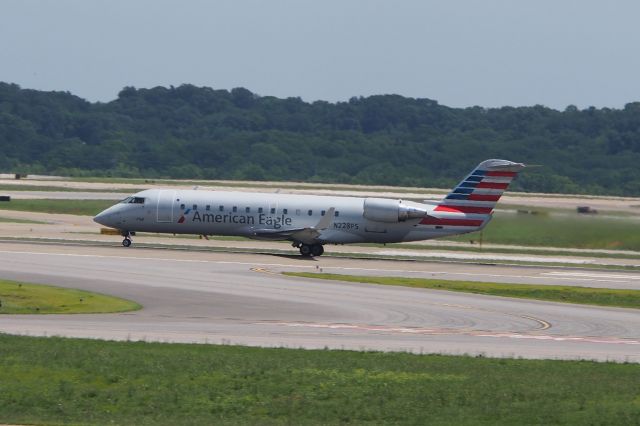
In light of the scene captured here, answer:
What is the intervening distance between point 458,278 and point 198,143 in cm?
13767

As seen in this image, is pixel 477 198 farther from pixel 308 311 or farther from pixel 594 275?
pixel 308 311

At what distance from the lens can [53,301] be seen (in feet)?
140

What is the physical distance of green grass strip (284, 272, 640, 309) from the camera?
50938mm

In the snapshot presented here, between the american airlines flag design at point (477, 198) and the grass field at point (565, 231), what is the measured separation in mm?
Result: 9480

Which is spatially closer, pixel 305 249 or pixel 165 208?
pixel 305 249

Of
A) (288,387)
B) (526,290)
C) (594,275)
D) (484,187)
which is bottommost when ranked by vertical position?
(288,387)

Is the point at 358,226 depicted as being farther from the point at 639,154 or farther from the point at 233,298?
the point at 639,154

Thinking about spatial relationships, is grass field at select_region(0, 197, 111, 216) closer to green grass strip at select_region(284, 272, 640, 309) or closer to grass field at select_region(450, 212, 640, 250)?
grass field at select_region(450, 212, 640, 250)

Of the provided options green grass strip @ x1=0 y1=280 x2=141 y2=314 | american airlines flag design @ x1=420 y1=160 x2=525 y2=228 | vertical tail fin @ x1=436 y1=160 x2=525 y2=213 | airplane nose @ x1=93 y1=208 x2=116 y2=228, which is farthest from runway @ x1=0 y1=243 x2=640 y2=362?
airplane nose @ x1=93 y1=208 x2=116 y2=228

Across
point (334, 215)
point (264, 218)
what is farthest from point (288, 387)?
point (334, 215)

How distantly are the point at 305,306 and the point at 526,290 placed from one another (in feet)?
43.9

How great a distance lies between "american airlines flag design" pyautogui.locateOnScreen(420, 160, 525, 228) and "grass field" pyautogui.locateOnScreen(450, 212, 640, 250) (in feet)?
31.1

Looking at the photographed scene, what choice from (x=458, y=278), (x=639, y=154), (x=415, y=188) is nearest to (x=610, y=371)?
(x=458, y=278)

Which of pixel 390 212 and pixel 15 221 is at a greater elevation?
pixel 390 212
